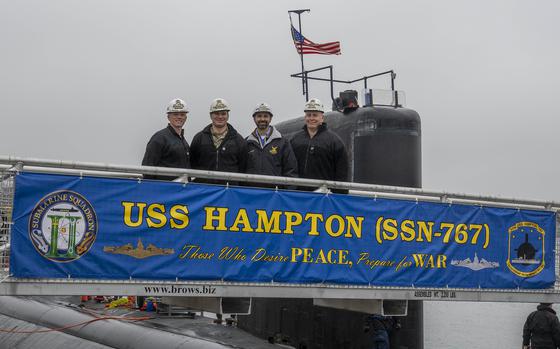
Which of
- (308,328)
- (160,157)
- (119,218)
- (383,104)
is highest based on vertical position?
(383,104)

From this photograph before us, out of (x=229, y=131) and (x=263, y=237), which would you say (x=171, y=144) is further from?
(x=263, y=237)

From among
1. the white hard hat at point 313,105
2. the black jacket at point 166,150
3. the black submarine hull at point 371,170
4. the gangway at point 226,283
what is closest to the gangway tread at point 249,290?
the gangway at point 226,283

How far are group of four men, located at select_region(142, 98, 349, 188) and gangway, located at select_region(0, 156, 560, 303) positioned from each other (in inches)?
21.8

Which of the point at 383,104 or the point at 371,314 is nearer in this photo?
the point at 371,314

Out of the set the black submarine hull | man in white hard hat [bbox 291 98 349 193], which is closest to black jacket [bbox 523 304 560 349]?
the black submarine hull

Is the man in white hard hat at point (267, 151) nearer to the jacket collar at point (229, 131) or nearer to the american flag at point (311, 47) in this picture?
the jacket collar at point (229, 131)

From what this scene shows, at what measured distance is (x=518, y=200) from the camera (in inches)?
459

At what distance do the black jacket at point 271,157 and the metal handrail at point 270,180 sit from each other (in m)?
0.59

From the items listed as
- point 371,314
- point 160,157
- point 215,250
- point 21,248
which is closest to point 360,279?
point 371,314

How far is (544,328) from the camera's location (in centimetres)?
1211

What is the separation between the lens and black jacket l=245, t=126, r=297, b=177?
1048cm

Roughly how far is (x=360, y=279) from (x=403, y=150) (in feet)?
8.93

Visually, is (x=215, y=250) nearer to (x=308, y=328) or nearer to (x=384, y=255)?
(x=384, y=255)

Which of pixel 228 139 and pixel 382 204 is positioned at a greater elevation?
pixel 228 139
